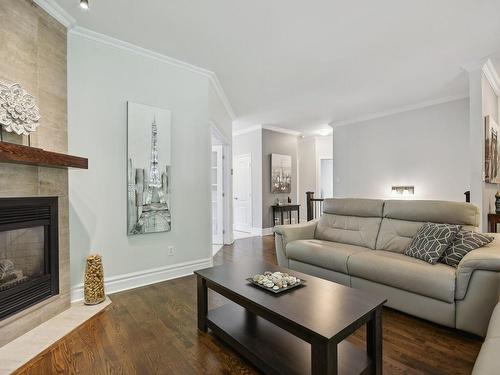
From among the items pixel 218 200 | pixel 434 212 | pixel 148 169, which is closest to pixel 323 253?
pixel 434 212

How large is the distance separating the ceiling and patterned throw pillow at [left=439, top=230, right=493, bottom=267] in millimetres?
2061

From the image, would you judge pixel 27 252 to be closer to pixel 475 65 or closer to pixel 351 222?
pixel 351 222

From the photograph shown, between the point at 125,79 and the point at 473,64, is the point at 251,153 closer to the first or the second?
the point at 125,79

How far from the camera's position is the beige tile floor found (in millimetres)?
1654

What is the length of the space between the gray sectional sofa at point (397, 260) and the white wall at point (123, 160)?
132 cm

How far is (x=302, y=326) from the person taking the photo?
1228 millimetres

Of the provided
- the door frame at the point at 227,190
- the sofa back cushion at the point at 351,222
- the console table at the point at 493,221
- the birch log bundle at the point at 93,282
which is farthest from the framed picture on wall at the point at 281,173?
the birch log bundle at the point at 93,282

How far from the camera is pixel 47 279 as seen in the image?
2.21 meters

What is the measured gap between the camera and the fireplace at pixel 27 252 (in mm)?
1912

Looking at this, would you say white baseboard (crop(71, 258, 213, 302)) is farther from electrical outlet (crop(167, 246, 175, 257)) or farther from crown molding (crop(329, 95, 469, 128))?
crown molding (crop(329, 95, 469, 128))

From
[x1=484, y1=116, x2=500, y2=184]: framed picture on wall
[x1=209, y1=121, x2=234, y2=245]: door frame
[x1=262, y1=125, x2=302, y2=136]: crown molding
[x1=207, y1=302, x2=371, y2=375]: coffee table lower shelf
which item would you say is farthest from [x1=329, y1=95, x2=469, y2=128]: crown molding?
[x1=207, y1=302, x2=371, y2=375]: coffee table lower shelf

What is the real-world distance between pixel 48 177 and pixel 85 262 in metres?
0.93

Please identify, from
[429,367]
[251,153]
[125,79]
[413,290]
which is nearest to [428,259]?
[413,290]

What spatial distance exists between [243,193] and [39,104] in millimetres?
5041
